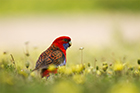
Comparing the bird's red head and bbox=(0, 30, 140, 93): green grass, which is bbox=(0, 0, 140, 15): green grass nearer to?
the bird's red head

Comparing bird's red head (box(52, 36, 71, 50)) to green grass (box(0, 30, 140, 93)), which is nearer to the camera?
green grass (box(0, 30, 140, 93))

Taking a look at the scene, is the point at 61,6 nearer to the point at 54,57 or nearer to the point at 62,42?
the point at 62,42

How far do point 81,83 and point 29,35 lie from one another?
7924 mm

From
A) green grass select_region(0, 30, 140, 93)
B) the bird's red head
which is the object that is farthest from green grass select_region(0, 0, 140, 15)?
green grass select_region(0, 30, 140, 93)

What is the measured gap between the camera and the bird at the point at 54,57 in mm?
3682

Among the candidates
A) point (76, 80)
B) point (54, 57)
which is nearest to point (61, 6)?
point (54, 57)

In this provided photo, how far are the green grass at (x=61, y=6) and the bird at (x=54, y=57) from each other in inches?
393

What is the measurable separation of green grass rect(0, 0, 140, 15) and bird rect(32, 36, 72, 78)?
9.99 m

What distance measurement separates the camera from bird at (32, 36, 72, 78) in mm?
3682

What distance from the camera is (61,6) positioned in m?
15.2

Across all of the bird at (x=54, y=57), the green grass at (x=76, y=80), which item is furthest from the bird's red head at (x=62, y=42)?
the green grass at (x=76, y=80)

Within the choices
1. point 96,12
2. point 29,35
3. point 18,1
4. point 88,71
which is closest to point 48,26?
point 29,35

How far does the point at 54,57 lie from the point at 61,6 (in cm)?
1165

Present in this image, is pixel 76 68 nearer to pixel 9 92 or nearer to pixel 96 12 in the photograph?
pixel 9 92
